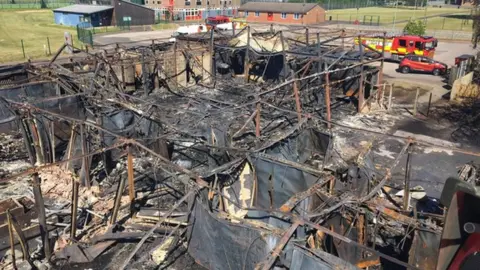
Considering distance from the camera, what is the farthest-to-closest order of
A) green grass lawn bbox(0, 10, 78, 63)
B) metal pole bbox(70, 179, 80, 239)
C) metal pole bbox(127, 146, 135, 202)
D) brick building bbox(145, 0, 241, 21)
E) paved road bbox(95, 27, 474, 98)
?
1. brick building bbox(145, 0, 241, 21)
2. green grass lawn bbox(0, 10, 78, 63)
3. paved road bbox(95, 27, 474, 98)
4. metal pole bbox(127, 146, 135, 202)
5. metal pole bbox(70, 179, 80, 239)

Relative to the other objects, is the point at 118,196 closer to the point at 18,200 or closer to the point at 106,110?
the point at 18,200

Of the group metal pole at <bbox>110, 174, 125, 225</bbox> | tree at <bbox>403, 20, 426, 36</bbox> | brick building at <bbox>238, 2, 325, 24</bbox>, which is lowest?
metal pole at <bbox>110, 174, 125, 225</bbox>

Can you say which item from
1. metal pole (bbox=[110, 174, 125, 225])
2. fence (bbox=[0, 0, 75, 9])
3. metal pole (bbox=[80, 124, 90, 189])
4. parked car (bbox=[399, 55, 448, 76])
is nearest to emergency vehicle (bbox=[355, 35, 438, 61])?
parked car (bbox=[399, 55, 448, 76])

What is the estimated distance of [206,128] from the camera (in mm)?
14539

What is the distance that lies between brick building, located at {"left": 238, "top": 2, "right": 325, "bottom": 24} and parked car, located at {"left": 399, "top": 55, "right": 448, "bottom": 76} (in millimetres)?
33275

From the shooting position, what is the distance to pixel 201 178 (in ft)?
32.7

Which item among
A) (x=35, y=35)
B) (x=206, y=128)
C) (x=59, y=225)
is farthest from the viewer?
(x=35, y=35)

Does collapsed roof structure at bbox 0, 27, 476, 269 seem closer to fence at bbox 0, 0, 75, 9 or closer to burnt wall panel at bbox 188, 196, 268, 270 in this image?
burnt wall panel at bbox 188, 196, 268, 270

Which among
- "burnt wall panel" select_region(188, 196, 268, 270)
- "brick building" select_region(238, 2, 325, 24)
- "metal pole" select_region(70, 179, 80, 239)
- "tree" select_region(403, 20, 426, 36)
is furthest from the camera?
"brick building" select_region(238, 2, 325, 24)

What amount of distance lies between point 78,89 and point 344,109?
45.6ft

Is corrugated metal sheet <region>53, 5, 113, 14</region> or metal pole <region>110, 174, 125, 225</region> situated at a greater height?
corrugated metal sheet <region>53, 5, 113, 14</region>

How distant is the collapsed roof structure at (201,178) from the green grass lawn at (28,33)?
15302 millimetres

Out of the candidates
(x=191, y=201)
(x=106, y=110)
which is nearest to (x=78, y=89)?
(x=106, y=110)

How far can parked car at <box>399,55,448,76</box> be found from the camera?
30.9 meters
